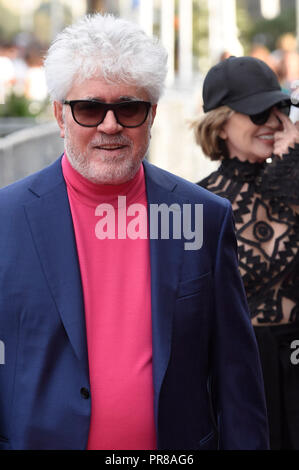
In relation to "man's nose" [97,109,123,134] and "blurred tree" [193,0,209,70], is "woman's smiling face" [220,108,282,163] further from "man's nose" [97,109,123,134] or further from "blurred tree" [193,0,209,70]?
"blurred tree" [193,0,209,70]

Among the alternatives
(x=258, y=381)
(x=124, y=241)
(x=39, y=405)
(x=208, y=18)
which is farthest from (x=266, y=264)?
(x=208, y=18)

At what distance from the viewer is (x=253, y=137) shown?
415 centimetres

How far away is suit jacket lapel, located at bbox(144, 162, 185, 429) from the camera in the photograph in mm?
2744

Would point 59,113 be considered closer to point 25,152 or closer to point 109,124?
point 109,124

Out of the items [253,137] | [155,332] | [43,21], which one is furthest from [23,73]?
[43,21]

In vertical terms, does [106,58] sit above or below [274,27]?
below

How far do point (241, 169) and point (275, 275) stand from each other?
0.52 metres


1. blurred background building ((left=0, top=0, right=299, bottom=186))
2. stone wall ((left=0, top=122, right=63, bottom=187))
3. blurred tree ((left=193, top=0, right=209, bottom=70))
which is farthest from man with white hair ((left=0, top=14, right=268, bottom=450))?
blurred tree ((left=193, top=0, right=209, bottom=70))

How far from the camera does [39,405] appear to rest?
2727mm

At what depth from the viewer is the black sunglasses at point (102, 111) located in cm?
280

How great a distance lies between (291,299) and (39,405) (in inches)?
59.8

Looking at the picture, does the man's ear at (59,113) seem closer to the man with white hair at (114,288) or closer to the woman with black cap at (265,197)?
the man with white hair at (114,288)

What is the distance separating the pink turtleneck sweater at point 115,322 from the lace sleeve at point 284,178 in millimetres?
1139

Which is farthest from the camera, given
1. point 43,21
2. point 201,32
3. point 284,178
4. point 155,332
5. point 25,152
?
point 43,21
